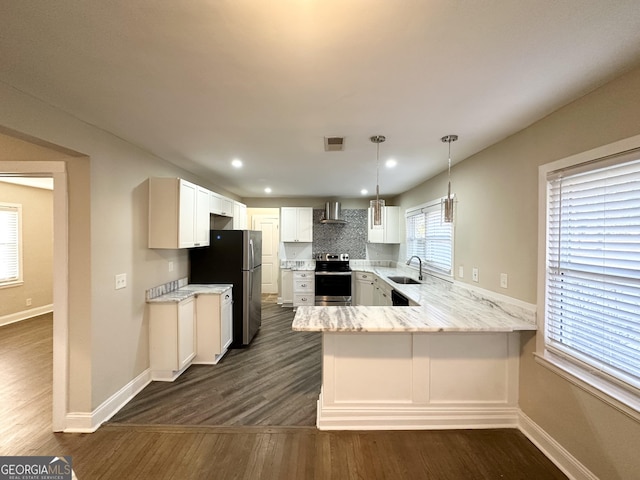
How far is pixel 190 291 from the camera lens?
3.21 meters

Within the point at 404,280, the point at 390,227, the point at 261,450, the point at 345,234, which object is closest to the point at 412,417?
the point at 261,450

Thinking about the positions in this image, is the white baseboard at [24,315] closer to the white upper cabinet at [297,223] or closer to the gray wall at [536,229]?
the white upper cabinet at [297,223]

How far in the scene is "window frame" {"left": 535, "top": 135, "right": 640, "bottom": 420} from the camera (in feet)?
4.52

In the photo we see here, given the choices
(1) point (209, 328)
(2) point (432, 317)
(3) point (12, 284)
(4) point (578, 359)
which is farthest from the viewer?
(3) point (12, 284)

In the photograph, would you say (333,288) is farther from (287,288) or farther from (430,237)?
(430,237)

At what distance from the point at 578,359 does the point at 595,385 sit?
0.17 metres

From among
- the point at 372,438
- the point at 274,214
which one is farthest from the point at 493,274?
the point at 274,214

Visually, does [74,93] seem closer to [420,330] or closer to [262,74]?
[262,74]

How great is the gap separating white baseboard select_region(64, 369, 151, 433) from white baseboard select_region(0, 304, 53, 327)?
3.84 metres

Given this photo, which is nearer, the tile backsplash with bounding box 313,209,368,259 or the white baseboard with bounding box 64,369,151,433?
the white baseboard with bounding box 64,369,151,433

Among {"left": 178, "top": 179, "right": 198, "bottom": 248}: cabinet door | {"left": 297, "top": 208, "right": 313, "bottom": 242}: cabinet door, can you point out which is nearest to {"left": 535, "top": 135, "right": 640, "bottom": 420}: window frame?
{"left": 178, "top": 179, "right": 198, "bottom": 248}: cabinet door

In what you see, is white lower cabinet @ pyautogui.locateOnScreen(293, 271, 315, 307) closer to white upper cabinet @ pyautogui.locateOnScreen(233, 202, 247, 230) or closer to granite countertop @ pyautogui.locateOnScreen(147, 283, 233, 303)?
white upper cabinet @ pyautogui.locateOnScreen(233, 202, 247, 230)

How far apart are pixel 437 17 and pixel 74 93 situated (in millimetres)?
2029

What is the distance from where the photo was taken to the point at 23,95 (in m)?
1.59
